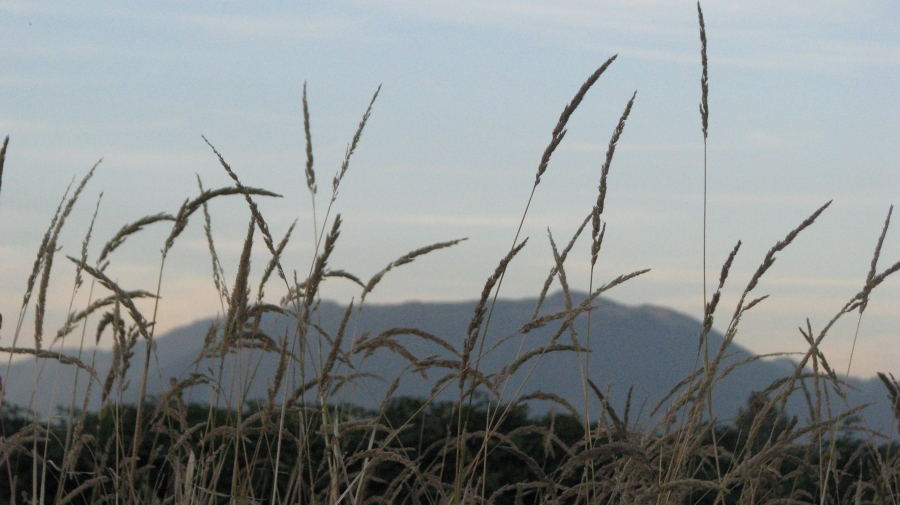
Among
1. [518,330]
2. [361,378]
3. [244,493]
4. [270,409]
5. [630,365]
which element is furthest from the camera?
[630,365]

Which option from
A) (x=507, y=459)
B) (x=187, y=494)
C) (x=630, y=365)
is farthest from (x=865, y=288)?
(x=630, y=365)

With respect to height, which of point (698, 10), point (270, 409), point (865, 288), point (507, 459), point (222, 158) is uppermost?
point (698, 10)

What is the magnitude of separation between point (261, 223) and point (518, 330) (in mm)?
598

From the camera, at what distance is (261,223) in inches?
71.2

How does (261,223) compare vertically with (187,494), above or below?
above

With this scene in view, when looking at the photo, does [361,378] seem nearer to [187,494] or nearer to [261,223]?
[187,494]

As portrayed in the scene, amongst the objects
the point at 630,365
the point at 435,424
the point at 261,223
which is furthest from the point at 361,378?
the point at 630,365

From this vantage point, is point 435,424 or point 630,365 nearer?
point 435,424

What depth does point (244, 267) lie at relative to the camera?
204 cm

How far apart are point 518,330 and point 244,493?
1.00 m

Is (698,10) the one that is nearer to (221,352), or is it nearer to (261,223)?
(261,223)

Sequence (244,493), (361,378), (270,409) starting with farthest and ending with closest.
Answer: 1. (361,378)
2. (244,493)
3. (270,409)

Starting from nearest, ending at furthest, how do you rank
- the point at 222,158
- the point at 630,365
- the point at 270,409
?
the point at 222,158
the point at 270,409
the point at 630,365

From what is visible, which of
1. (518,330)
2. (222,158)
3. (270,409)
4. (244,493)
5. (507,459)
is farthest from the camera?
(507,459)
